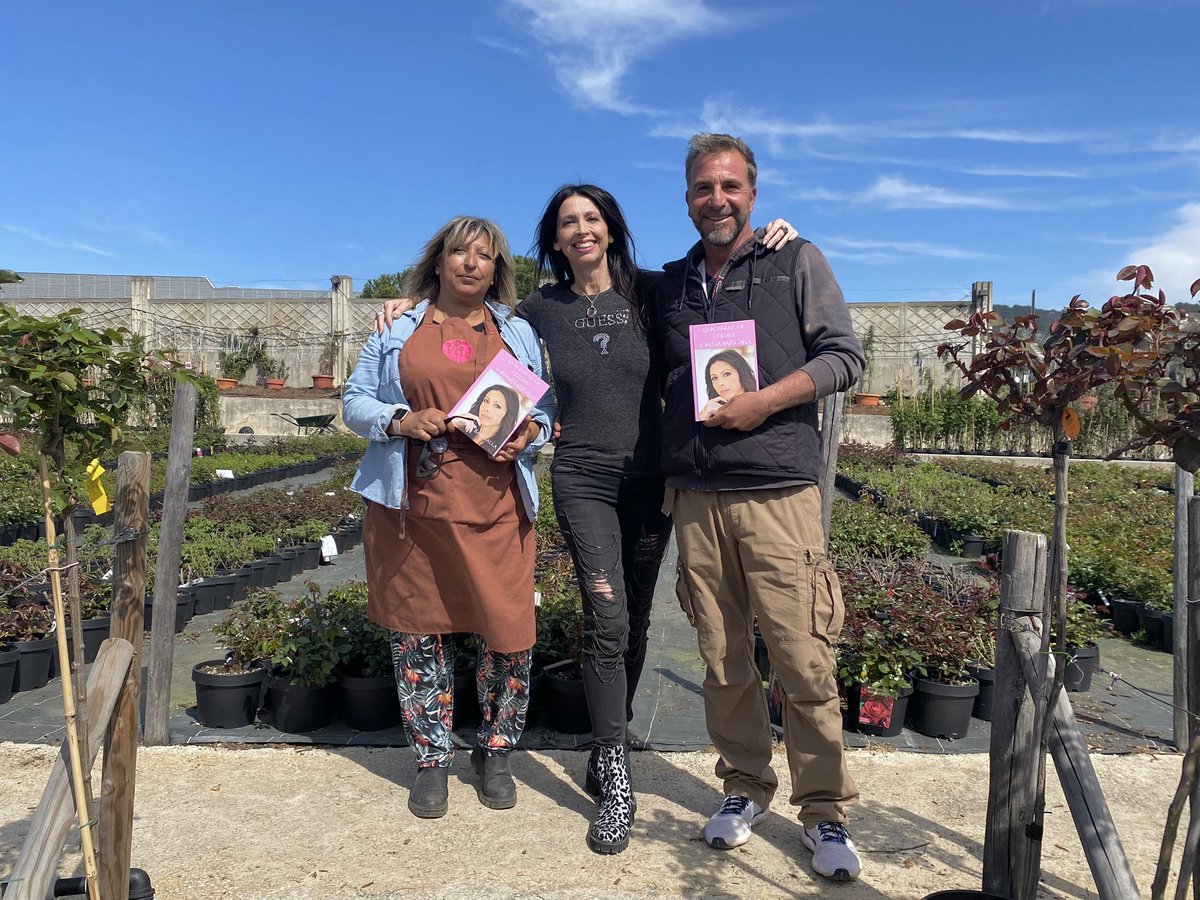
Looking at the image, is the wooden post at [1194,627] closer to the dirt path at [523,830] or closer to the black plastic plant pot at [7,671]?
the dirt path at [523,830]

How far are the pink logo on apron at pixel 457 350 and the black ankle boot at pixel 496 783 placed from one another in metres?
1.40

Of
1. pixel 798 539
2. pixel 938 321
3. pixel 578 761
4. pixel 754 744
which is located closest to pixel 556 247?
pixel 798 539

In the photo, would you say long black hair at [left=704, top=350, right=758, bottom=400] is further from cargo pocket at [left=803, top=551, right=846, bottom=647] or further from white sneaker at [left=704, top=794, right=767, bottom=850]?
white sneaker at [left=704, top=794, right=767, bottom=850]

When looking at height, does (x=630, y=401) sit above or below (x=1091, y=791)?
above

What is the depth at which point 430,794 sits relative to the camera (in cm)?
288

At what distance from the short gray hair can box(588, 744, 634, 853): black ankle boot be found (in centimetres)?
190

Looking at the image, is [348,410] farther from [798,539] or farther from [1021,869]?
[1021,869]

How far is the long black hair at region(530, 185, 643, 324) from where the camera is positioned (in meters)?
2.77

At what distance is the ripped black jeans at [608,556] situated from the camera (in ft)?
8.80

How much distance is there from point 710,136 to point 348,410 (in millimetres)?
1478

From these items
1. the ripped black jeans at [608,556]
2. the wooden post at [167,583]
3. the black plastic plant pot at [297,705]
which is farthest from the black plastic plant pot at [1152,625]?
the wooden post at [167,583]

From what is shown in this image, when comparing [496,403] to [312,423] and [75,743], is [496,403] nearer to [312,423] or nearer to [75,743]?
[75,743]

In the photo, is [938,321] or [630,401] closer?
[630,401]

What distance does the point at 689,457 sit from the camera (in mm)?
2521
